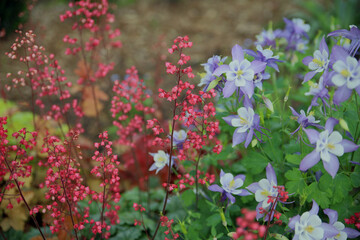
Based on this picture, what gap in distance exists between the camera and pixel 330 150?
142 cm

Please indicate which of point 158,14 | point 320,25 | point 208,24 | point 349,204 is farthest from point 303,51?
point 158,14

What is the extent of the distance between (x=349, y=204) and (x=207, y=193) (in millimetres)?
763

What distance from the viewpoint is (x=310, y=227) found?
4.61 ft

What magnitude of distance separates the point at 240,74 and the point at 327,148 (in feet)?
1.47

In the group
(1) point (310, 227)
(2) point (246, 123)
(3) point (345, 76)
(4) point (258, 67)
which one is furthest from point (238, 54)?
(1) point (310, 227)

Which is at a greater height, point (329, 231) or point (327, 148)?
point (327, 148)

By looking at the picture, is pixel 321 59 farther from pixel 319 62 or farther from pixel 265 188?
pixel 265 188

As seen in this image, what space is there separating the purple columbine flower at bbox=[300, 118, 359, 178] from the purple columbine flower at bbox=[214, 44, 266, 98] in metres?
0.30

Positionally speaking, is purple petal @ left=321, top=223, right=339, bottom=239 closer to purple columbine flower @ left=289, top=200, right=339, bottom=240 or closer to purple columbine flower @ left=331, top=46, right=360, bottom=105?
purple columbine flower @ left=289, top=200, right=339, bottom=240

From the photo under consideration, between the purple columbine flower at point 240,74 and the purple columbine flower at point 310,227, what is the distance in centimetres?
52

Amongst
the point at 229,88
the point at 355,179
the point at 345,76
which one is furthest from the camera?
the point at 355,179

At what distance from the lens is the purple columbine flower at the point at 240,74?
1512 mm

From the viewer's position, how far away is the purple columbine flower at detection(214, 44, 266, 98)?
1.51 meters

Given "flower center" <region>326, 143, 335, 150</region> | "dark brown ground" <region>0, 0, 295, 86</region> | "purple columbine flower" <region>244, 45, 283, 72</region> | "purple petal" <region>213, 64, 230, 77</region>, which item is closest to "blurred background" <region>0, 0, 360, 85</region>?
"dark brown ground" <region>0, 0, 295, 86</region>
